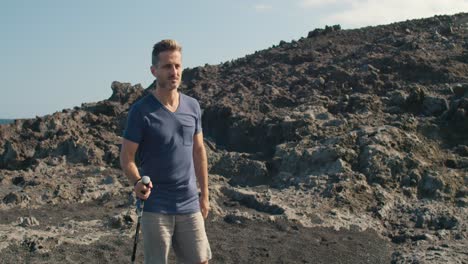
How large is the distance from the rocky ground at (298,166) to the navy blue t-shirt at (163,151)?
2.60 meters

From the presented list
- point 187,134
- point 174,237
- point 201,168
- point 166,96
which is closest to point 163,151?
point 187,134

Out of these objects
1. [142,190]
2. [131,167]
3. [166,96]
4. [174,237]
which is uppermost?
[166,96]

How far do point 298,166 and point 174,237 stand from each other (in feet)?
17.7

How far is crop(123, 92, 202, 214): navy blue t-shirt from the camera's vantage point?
10.8ft

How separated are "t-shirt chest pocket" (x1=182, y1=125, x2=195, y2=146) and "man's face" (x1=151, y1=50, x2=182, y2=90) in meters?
0.26

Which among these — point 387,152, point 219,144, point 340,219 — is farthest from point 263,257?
point 219,144

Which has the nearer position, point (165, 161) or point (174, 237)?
point (165, 161)

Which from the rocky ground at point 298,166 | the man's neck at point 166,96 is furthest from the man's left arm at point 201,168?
the rocky ground at point 298,166

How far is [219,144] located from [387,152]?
12.4 feet

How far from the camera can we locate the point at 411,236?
6.61 meters

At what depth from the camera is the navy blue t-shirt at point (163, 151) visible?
3.28m

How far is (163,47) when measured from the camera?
11.0 ft

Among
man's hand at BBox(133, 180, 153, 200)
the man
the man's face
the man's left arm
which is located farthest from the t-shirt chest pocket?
man's hand at BBox(133, 180, 153, 200)

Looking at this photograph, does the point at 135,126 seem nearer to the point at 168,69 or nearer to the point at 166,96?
the point at 166,96
